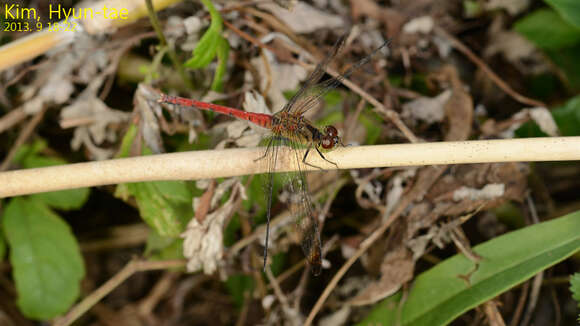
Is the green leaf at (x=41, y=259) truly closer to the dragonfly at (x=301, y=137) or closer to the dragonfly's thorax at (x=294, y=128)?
the dragonfly at (x=301, y=137)

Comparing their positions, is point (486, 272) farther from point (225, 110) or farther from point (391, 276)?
point (225, 110)

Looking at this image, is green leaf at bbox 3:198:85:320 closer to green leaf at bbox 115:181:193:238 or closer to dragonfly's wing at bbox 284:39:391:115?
green leaf at bbox 115:181:193:238

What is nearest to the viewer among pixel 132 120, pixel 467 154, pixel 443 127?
pixel 467 154

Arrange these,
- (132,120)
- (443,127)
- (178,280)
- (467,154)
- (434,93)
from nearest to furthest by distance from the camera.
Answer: (467,154) → (132,120) → (443,127) → (434,93) → (178,280)

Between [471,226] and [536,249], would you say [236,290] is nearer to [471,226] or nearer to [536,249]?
[471,226]

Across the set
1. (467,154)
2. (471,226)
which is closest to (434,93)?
(471,226)

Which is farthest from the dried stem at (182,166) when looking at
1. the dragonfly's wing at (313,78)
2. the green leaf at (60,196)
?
the green leaf at (60,196)
